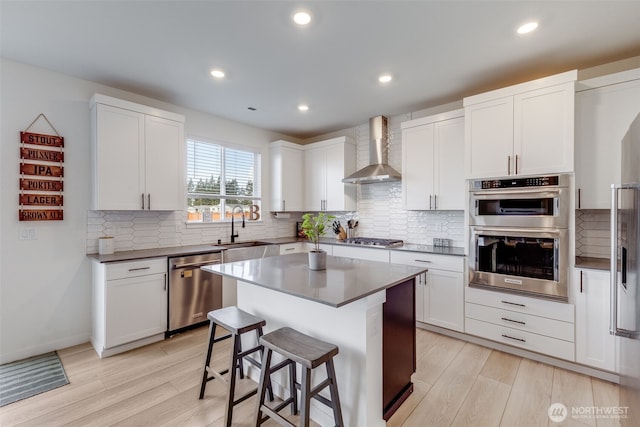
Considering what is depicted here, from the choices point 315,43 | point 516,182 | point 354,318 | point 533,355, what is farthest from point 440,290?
point 315,43

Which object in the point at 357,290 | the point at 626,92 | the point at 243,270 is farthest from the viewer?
the point at 626,92

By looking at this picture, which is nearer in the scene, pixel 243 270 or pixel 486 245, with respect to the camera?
pixel 243 270

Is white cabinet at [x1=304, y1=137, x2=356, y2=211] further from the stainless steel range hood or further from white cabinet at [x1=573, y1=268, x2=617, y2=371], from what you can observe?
white cabinet at [x1=573, y1=268, x2=617, y2=371]

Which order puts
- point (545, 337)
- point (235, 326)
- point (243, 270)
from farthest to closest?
point (545, 337) < point (243, 270) < point (235, 326)

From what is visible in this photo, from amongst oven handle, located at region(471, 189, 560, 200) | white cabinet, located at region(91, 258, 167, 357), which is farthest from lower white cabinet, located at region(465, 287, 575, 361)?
white cabinet, located at region(91, 258, 167, 357)

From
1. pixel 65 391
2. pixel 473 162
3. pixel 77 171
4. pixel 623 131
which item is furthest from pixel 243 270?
pixel 623 131

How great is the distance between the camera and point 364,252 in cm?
387

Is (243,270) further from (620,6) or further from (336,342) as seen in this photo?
(620,6)

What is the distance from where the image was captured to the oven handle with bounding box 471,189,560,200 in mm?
2609

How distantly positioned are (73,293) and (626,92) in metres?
5.55

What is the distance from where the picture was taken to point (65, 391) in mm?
2238

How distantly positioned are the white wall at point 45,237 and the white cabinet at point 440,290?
360 cm

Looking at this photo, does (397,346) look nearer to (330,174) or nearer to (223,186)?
(330,174)

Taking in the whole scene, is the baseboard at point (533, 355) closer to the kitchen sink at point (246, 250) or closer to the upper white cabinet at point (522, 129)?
the upper white cabinet at point (522, 129)
